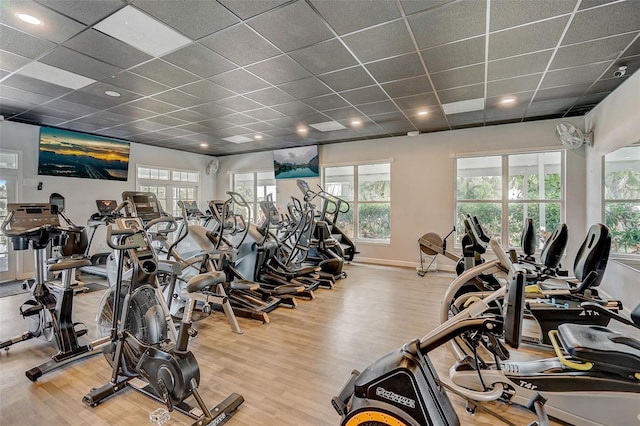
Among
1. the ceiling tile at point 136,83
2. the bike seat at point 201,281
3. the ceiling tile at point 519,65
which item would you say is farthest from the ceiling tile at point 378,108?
the bike seat at point 201,281

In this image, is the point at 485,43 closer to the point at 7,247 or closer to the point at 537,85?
the point at 537,85

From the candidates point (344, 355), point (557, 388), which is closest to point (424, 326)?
point (344, 355)

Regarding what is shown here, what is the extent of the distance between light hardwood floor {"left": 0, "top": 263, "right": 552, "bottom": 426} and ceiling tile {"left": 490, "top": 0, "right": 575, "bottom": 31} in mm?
3121

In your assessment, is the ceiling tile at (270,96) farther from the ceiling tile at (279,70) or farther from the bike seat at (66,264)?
the bike seat at (66,264)

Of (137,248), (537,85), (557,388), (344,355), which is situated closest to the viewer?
(557,388)

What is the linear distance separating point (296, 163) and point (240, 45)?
5348mm

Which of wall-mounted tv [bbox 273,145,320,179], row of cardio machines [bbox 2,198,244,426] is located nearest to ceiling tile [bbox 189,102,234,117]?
row of cardio machines [bbox 2,198,244,426]

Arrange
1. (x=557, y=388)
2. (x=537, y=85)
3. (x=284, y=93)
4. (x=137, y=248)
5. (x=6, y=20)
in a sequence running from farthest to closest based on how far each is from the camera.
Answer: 1. (x=284, y=93)
2. (x=537, y=85)
3. (x=6, y=20)
4. (x=137, y=248)
5. (x=557, y=388)

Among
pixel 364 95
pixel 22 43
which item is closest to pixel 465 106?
pixel 364 95

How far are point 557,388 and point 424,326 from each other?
1.74 m

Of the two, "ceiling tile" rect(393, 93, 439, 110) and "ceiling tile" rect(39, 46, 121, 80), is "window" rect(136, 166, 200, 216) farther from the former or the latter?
"ceiling tile" rect(393, 93, 439, 110)

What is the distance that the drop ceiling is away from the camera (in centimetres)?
262

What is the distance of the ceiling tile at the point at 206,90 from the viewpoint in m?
4.16

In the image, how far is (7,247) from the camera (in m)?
5.85
